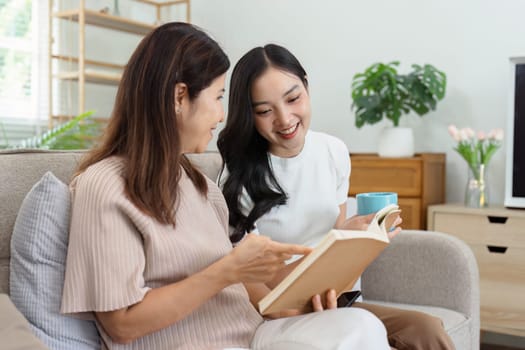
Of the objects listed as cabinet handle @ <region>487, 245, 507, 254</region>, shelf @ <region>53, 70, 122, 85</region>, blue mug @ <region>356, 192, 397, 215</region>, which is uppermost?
shelf @ <region>53, 70, 122, 85</region>

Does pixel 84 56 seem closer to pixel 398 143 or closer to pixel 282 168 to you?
pixel 398 143

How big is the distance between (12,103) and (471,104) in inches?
103

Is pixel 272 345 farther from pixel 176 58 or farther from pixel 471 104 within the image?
pixel 471 104

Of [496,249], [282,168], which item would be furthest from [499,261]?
[282,168]

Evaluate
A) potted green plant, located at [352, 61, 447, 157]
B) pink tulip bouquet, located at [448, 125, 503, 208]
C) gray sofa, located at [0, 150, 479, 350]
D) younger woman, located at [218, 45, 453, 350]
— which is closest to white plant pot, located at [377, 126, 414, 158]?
potted green plant, located at [352, 61, 447, 157]

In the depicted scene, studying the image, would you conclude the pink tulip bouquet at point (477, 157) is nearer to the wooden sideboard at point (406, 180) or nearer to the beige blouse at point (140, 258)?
the wooden sideboard at point (406, 180)

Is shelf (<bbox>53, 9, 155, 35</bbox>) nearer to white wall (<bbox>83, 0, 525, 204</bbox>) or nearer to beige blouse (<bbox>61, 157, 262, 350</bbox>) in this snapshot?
white wall (<bbox>83, 0, 525, 204</bbox>)

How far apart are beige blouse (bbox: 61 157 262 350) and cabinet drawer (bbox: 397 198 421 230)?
1.80 meters

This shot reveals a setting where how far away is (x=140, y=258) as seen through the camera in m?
1.15

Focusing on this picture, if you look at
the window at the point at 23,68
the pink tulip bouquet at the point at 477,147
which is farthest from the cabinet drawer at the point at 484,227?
the window at the point at 23,68

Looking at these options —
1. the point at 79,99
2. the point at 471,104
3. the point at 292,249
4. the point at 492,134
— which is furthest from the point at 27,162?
the point at 79,99

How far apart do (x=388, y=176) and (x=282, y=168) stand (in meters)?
1.49

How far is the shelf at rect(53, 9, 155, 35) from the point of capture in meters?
3.88

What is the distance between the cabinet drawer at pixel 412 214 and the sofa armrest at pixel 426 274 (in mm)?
1110
